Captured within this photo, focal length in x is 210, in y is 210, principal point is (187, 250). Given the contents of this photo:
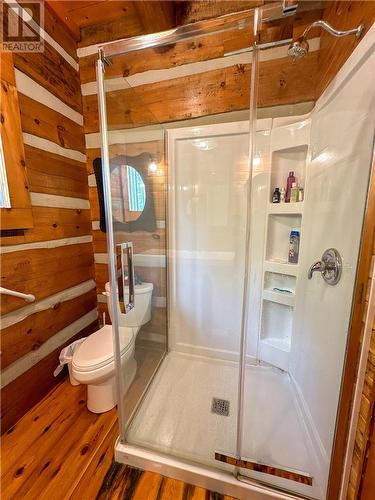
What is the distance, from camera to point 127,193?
1.45m

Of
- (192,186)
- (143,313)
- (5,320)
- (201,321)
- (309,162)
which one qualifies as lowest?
(201,321)

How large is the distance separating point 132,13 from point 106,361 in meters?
2.48

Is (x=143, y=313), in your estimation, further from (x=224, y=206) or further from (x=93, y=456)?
(x=224, y=206)

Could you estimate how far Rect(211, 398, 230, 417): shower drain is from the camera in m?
1.36

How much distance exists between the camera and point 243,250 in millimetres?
1655

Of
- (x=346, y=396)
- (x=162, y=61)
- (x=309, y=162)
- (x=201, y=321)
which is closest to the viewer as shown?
(x=346, y=396)

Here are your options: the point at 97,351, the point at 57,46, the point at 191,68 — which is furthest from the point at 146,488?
the point at 57,46

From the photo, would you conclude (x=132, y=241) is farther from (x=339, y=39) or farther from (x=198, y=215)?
(x=339, y=39)

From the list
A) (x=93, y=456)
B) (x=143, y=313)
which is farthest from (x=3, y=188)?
(x=93, y=456)

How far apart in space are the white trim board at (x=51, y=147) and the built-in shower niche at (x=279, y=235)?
1.66 metres

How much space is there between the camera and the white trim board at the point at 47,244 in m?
1.27

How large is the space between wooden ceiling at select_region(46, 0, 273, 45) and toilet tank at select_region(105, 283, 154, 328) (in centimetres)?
189

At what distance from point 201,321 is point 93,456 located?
1075mm

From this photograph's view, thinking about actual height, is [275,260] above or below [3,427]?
above
